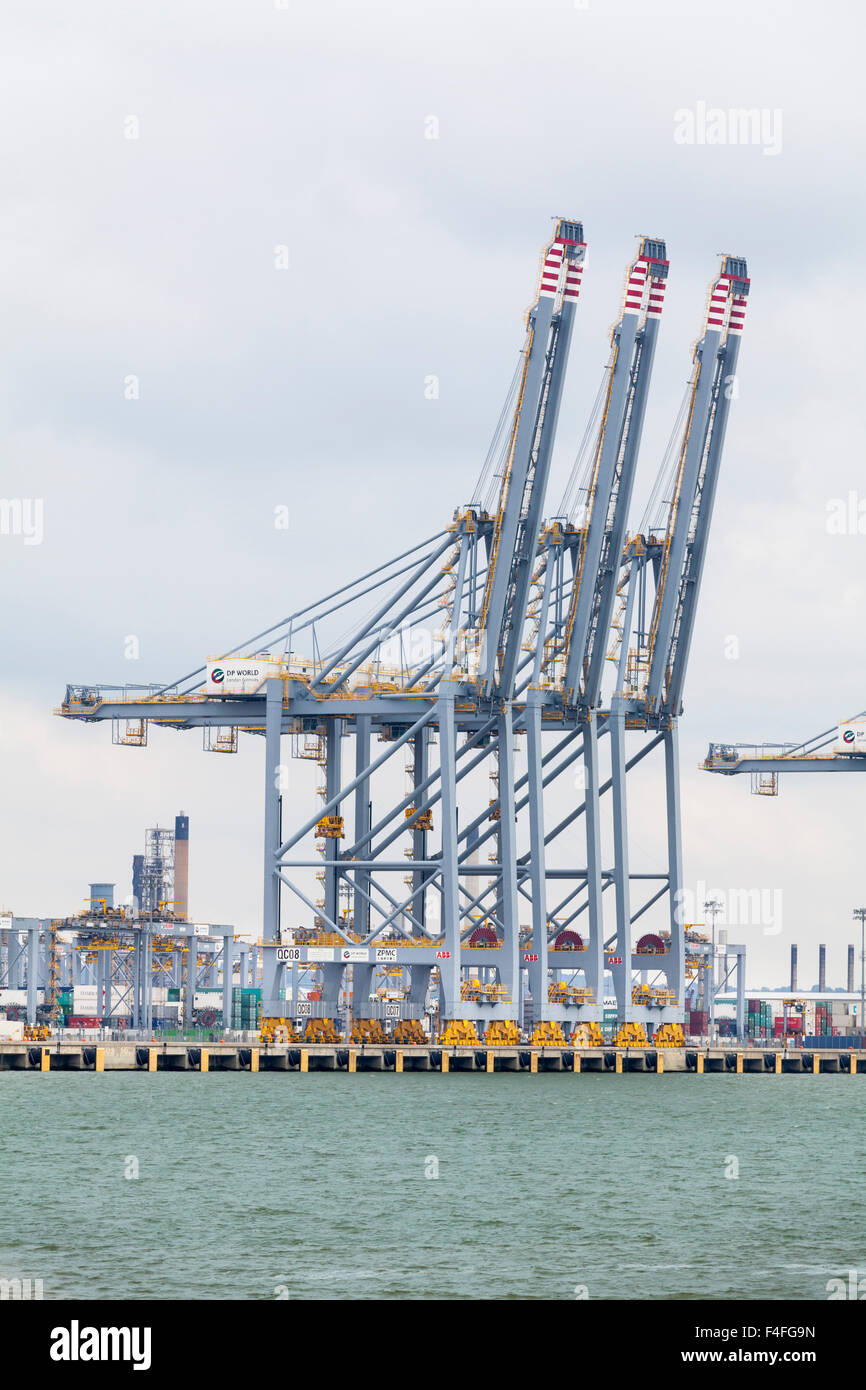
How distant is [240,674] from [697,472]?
21341mm

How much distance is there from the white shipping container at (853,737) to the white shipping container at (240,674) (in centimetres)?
2513

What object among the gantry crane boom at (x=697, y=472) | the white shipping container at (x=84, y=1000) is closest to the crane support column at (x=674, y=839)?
the gantry crane boom at (x=697, y=472)

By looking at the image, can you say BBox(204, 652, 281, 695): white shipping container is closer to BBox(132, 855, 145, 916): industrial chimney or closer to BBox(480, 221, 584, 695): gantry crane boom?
BBox(480, 221, 584, 695): gantry crane boom

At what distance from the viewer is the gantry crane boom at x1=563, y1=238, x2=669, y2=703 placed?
92.5m

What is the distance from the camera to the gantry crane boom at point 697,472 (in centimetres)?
9662

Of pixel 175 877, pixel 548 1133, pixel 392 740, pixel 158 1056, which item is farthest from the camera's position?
pixel 175 877

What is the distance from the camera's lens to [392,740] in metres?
95.7

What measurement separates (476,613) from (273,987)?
643 inches

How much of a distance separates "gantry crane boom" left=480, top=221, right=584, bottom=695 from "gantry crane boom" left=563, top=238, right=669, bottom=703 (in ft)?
16.7

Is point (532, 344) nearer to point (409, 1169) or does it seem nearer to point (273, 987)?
point (273, 987)

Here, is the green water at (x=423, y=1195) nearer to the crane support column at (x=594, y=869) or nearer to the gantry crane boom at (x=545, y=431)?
the crane support column at (x=594, y=869)

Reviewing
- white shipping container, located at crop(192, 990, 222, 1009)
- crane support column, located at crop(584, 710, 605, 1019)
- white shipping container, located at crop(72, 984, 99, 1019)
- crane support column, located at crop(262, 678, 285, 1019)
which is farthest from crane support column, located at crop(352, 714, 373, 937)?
white shipping container, located at crop(192, 990, 222, 1009)

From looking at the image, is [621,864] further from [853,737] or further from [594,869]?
[853,737]
